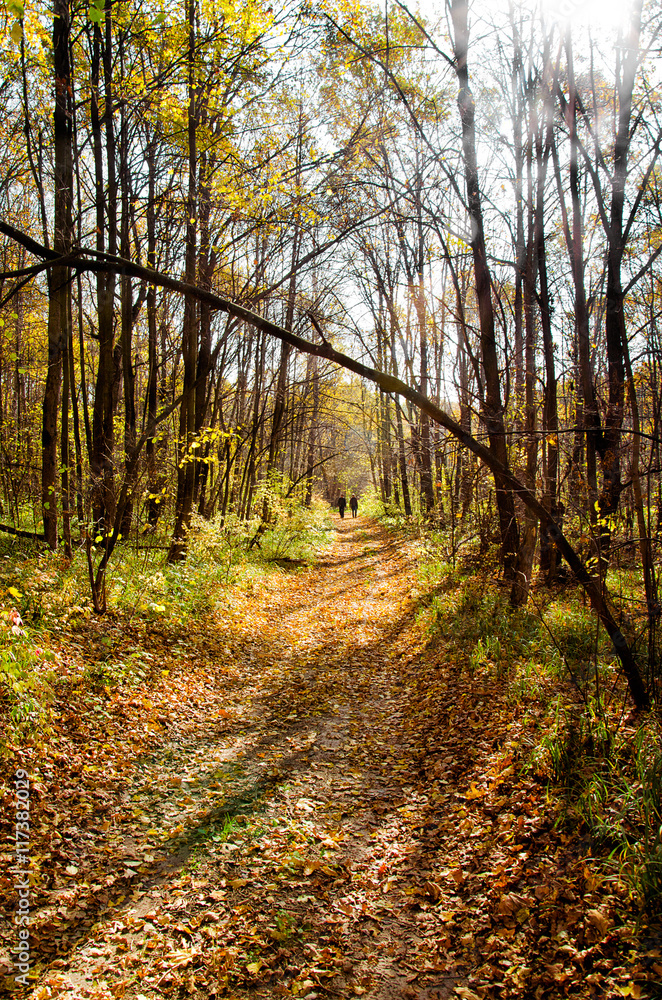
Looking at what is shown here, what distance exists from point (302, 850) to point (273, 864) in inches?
9.4

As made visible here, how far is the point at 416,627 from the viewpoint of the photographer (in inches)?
329

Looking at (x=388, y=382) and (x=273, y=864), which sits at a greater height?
(x=388, y=382)

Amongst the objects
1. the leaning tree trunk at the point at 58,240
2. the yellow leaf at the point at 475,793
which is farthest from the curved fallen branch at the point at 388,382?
the leaning tree trunk at the point at 58,240

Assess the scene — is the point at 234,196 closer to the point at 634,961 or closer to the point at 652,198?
the point at 652,198

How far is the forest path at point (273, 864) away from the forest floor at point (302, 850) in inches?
0.5

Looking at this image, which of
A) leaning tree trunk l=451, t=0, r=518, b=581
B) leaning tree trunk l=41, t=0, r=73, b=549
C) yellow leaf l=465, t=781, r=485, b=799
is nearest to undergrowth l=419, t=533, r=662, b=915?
yellow leaf l=465, t=781, r=485, b=799

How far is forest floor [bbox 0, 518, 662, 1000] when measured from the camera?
2664 millimetres

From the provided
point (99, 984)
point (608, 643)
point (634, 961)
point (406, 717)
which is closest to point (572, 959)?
point (634, 961)

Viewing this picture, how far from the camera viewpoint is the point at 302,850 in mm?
3615

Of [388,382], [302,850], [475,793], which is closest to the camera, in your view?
[302,850]

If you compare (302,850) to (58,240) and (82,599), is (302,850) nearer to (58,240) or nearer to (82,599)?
(82,599)

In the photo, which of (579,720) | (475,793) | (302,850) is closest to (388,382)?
(579,720)

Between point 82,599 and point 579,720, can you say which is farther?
point 82,599

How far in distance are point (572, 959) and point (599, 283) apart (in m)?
10.8
